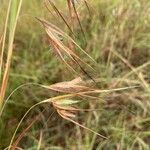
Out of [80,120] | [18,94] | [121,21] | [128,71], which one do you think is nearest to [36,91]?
[18,94]

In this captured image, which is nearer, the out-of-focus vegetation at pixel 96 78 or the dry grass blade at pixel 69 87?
the dry grass blade at pixel 69 87

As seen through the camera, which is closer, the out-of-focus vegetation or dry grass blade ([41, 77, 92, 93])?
dry grass blade ([41, 77, 92, 93])

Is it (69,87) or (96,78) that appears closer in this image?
(69,87)

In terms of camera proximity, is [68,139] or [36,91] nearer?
[68,139]

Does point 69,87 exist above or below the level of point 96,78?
above

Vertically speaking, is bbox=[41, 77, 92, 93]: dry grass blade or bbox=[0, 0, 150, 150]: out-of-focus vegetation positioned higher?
bbox=[41, 77, 92, 93]: dry grass blade

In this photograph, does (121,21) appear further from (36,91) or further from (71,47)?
(71,47)

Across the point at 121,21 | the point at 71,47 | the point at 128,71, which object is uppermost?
the point at 71,47

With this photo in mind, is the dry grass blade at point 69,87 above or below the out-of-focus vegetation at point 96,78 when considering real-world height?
above
